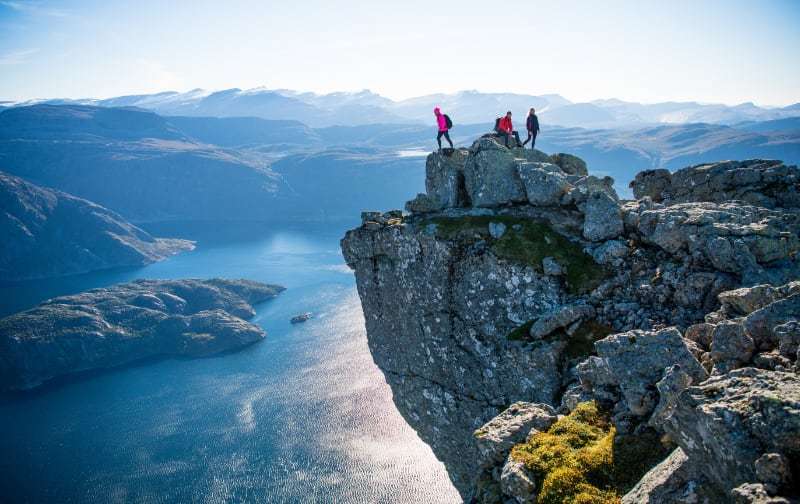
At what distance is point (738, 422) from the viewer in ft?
31.8

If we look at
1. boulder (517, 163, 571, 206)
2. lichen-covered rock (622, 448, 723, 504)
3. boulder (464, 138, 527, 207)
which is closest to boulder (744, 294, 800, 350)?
lichen-covered rock (622, 448, 723, 504)

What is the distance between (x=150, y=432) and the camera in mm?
118688

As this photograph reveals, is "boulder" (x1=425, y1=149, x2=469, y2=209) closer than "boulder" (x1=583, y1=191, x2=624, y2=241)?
No

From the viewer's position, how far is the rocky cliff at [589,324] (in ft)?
35.4

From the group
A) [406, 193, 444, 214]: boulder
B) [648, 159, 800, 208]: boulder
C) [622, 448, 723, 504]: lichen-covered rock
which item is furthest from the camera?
[406, 193, 444, 214]: boulder

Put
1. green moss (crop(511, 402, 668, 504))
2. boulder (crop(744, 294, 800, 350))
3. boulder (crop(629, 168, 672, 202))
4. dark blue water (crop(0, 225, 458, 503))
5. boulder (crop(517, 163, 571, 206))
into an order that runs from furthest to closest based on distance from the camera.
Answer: dark blue water (crop(0, 225, 458, 503))
boulder (crop(629, 168, 672, 202))
boulder (crop(517, 163, 571, 206))
boulder (crop(744, 294, 800, 350))
green moss (crop(511, 402, 668, 504))

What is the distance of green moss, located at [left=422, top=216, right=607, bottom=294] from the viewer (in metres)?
24.6

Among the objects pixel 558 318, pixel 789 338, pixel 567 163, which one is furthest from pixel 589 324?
pixel 567 163

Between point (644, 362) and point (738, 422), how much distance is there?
4912 millimetres

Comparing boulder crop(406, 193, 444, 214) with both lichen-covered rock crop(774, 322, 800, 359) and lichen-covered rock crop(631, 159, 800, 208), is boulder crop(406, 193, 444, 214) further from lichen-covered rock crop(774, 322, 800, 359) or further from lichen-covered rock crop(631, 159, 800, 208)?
lichen-covered rock crop(774, 322, 800, 359)

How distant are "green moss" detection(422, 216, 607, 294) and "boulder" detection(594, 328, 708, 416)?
29.4ft

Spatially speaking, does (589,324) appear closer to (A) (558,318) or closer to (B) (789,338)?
(A) (558,318)

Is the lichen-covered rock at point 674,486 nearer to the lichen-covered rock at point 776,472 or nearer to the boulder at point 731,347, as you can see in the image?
the lichen-covered rock at point 776,472

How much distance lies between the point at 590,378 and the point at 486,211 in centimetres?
1648
